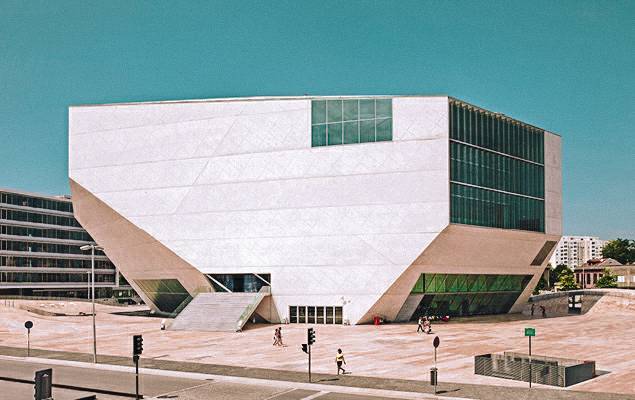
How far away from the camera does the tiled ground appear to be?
34787 millimetres

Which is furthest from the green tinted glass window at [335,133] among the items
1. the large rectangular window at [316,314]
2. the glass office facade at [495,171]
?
the large rectangular window at [316,314]

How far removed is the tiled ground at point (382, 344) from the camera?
114 ft

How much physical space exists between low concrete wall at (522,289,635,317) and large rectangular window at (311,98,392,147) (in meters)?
31.7

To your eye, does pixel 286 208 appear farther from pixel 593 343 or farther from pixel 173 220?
pixel 593 343

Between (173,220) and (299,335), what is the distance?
2074 cm

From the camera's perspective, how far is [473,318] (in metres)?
67.4

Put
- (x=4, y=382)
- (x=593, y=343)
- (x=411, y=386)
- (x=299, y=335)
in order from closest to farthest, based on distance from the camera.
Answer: (x=411, y=386)
(x=4, y=382)
(x=593, y=343)
(x=299, y=335)

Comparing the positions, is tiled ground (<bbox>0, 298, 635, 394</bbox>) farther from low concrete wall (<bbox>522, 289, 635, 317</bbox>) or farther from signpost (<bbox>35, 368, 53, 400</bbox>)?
signpost (<bbox>35, 368, 53, 400</bbox>)

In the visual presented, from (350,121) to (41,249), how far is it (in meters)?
83.4

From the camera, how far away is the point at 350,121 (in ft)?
197

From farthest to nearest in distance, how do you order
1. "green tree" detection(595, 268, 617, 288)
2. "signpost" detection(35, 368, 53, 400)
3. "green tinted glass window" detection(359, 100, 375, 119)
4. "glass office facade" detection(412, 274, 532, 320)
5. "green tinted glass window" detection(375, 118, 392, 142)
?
"green tree" detection(595, 268, 617, 288), "glass office facade" detection(412, 274, 532, 320), "green tinted glass window" detection(359, 100, 375, 119), "green tinted glass window" detection(375, 118, 392, 142), "signpost" detection(35, 368, 53, 400)

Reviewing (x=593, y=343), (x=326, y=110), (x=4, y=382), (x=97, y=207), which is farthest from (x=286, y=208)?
(x=4, y=382)

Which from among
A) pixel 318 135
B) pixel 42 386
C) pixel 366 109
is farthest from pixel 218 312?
pixel 42 386

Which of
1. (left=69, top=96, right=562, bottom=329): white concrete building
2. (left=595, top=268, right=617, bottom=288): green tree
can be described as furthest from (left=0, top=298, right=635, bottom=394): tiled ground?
(left=595, top=268, right=617, bottom=288): green tree
